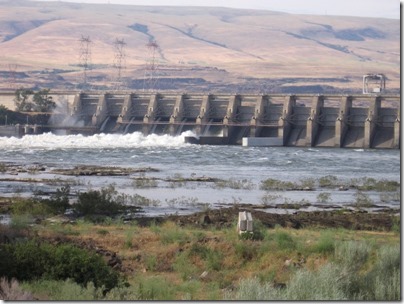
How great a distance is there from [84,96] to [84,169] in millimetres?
38345

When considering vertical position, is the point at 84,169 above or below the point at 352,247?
below

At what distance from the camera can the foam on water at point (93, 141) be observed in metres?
73.2

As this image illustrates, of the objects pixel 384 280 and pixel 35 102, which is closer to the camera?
pixel 384 280

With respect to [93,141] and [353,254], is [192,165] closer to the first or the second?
[93,141]

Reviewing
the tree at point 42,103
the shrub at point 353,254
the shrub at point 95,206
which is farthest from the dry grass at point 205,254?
the tree at point 42,103

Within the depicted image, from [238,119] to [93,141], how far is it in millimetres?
11440

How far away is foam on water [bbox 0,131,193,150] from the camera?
73188mm

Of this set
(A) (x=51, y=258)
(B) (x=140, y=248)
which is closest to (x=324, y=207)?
(B) (x=140, y=248)

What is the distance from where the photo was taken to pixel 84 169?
49875 millimetres

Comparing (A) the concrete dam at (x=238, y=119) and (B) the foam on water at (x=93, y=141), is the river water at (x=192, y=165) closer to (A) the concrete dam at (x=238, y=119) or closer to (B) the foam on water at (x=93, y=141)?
(B) the foam on water at (x=93, y=141)

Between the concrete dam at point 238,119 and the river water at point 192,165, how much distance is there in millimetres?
2429

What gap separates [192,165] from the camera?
5594cm

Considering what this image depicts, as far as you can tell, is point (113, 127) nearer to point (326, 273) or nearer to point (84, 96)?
point (84, 96)

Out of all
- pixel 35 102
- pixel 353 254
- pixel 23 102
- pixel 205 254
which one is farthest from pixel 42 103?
pixel 353 254
